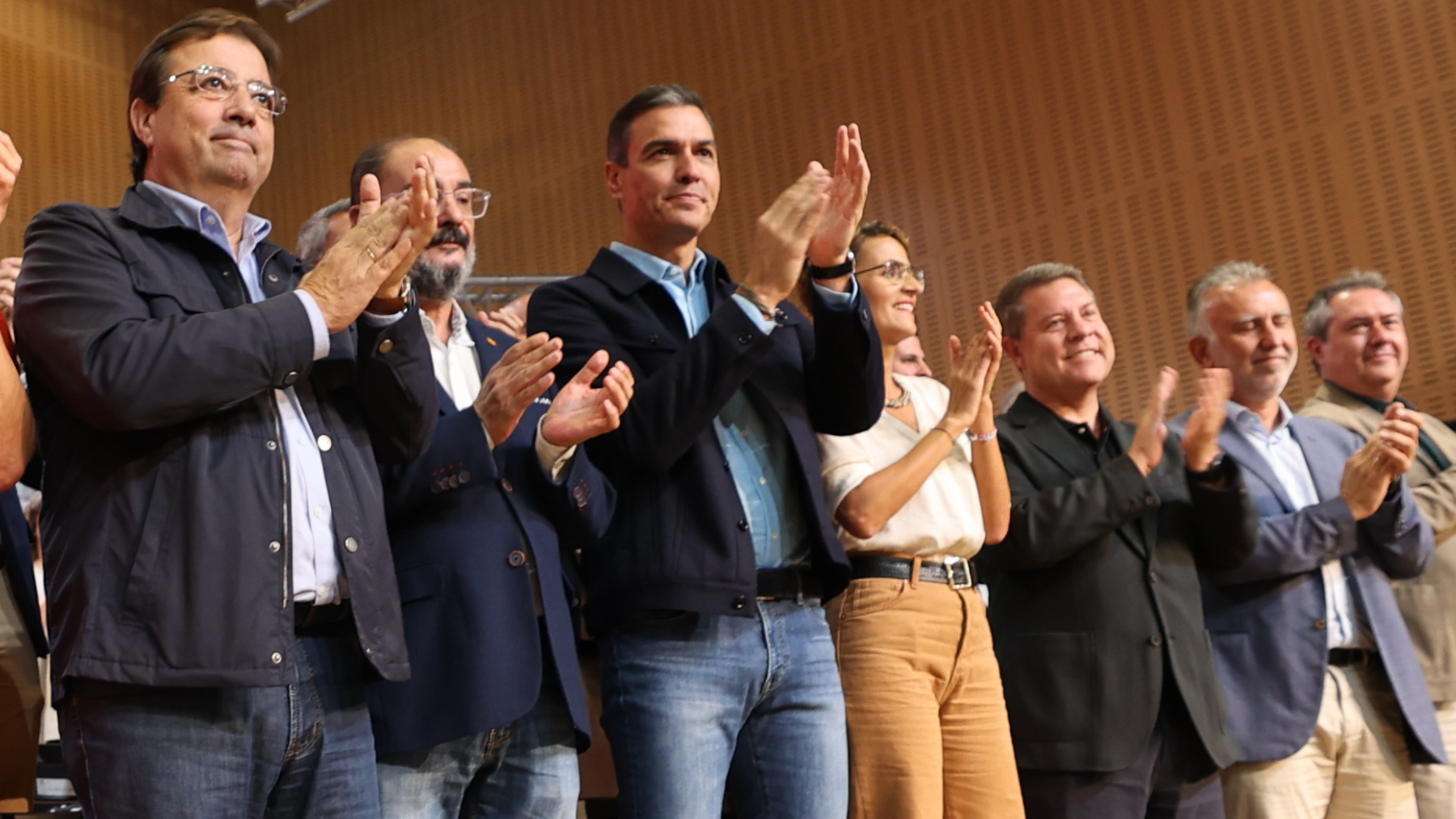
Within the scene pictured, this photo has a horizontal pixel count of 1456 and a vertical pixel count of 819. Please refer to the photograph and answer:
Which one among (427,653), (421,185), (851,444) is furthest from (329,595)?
(851,444)

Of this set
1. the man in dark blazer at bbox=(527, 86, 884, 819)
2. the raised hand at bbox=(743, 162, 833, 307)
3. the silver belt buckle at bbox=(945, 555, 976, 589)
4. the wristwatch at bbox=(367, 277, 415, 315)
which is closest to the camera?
the wristwatch at bbox=(367, 277, 415, 315)

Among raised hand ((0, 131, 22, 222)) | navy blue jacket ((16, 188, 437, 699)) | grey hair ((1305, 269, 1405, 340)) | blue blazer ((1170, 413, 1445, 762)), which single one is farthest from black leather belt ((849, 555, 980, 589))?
grey hair ((1305, 269, 1405, 340))

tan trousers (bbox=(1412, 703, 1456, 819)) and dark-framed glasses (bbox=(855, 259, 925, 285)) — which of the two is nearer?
dark-framed glasses (bbox=(855, 259, 925, 285))

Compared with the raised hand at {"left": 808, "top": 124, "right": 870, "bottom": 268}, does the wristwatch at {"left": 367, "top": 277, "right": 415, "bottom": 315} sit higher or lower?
lower

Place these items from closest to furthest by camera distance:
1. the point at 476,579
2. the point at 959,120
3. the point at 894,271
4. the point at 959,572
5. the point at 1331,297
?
the point at 476,579, the point at 959,572, the point at 894,271, the point at 1331,297, the point at 959,120

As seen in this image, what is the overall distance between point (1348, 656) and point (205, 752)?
244cm

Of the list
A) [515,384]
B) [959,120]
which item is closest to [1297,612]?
[515,384]

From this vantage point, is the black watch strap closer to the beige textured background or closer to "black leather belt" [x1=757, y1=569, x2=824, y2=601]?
"black leather belt" [x1=757, y1=569, x2=824, y2=601]

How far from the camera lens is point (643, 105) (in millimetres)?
2451

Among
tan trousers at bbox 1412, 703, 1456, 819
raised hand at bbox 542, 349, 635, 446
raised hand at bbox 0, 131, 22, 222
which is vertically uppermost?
raised hand at bbox 0, 131, 22, 222

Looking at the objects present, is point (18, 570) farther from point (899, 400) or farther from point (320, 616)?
point (899, 400)

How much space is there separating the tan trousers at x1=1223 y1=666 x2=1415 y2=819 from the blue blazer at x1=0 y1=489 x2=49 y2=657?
226cm

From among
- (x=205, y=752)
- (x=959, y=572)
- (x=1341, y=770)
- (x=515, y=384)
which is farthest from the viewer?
(x=1341, y=770)

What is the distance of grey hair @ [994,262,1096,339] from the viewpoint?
3041 mm
